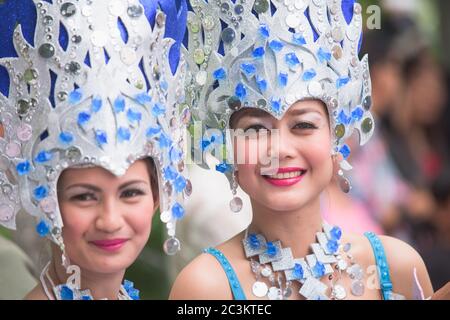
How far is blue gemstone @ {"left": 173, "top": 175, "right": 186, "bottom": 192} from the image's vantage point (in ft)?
8.77

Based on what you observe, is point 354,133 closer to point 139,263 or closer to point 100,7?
point 100,7

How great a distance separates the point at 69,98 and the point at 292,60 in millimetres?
530

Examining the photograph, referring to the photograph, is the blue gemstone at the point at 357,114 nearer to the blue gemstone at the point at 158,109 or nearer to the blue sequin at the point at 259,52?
the blue sequin at the point at 259,52

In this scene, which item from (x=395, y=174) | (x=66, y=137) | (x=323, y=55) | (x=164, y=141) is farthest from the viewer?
(x=395, y=174)

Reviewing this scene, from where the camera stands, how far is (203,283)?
8.99 feet

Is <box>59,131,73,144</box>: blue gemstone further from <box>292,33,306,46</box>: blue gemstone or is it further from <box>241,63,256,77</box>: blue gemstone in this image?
<box>292,33,306,46</box>: blue gemstone

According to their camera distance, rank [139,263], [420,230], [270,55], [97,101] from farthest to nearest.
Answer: [420,230], [139,263], [270,55], [97,101]

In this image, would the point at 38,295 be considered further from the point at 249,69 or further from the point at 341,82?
the point at 341,82

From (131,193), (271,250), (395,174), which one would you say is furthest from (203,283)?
(395,174)

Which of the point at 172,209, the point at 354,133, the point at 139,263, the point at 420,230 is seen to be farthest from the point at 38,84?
the point at 420,230

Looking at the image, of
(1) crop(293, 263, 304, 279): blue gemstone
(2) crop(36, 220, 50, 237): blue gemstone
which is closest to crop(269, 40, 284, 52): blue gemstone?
(1) crop(293, 263, 304, 279): blue gemstone

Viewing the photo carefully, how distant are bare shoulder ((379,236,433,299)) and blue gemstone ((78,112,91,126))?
87 cm

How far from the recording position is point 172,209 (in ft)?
8.75
